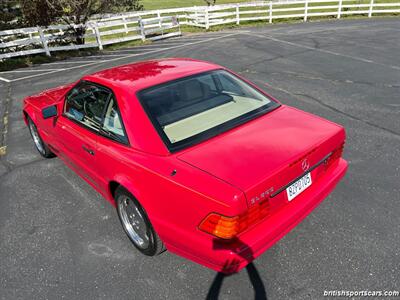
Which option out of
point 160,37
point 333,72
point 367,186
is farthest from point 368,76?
point 160,37

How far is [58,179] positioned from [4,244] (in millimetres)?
1330

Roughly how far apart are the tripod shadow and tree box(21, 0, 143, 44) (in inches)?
626

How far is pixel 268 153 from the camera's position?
2625mm

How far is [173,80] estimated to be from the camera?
3311 mm

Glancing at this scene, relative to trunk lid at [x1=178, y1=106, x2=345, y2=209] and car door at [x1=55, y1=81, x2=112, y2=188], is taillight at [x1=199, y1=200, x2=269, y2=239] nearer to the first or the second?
trunk lid at [x1=178, y1=106, x2=345, y2=209]

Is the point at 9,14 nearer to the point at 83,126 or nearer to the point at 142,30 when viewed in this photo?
the point at 142,30

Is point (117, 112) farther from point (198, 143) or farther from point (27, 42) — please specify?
point (27, 42)

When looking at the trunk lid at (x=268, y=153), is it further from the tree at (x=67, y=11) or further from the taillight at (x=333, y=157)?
the tree at (x=67, y=11)

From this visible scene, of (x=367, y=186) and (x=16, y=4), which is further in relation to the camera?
(x=16, y=4)

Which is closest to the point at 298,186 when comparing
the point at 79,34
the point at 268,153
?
the point at 268,153

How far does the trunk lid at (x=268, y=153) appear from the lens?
239cm

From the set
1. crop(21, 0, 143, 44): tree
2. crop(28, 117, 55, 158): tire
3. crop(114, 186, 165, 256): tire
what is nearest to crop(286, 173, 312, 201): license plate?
crop(114, 186, 165, 256): tire

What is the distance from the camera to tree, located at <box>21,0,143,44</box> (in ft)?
50.1

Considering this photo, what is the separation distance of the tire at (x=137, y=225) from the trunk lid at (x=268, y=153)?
0.73m
